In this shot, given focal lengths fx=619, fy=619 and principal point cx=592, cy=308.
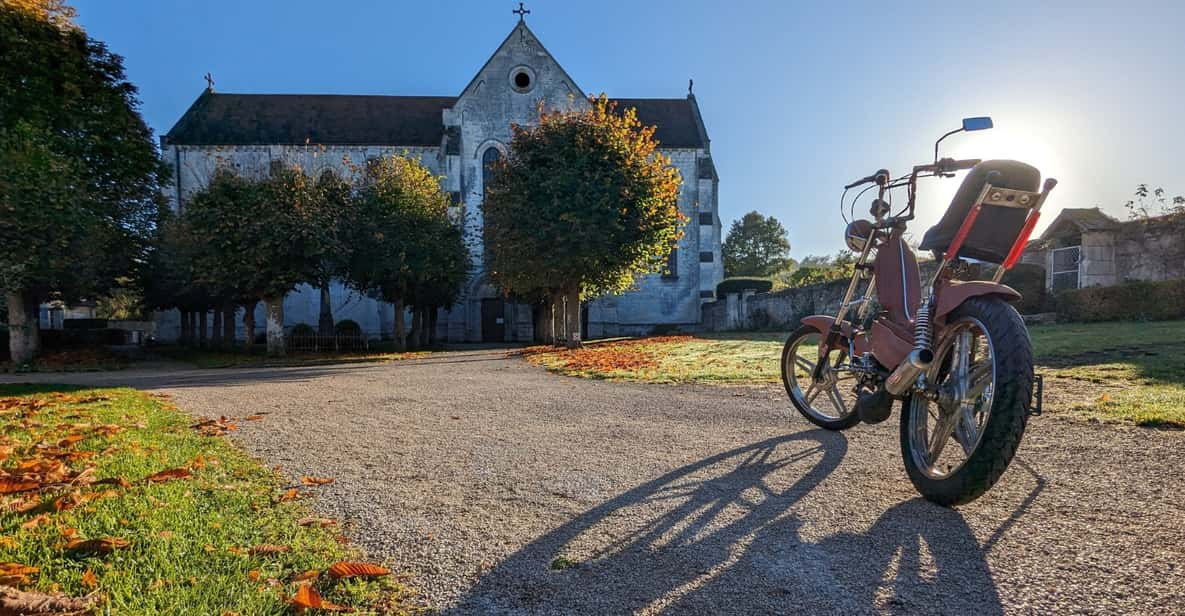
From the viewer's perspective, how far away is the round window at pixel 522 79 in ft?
99.3

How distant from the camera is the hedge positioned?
524 inches

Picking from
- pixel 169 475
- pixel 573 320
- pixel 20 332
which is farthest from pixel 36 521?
pixel 20 332

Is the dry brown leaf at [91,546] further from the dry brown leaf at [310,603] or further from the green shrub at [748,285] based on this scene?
the green shrub at [748,285]

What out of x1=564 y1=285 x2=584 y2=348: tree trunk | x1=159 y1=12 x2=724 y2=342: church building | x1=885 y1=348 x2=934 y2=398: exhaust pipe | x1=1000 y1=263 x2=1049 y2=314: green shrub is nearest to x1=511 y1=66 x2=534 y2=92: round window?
x1=159 y1=12 x2=724 y2=342: church building

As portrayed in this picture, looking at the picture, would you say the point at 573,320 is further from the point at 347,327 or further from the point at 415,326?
the point at 347,327

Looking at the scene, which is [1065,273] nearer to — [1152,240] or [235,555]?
[1152,240]

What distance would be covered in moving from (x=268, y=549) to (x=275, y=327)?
58.1 feet

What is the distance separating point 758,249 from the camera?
58.7 meters

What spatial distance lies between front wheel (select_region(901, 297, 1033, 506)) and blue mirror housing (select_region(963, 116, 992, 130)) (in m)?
1.16

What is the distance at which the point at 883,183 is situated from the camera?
401cm

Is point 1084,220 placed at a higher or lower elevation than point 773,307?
higher

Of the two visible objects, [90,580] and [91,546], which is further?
[91,546]

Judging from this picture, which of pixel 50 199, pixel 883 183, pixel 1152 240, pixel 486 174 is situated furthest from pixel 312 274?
pixel 1152 240

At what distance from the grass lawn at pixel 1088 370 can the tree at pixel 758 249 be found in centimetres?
4554
